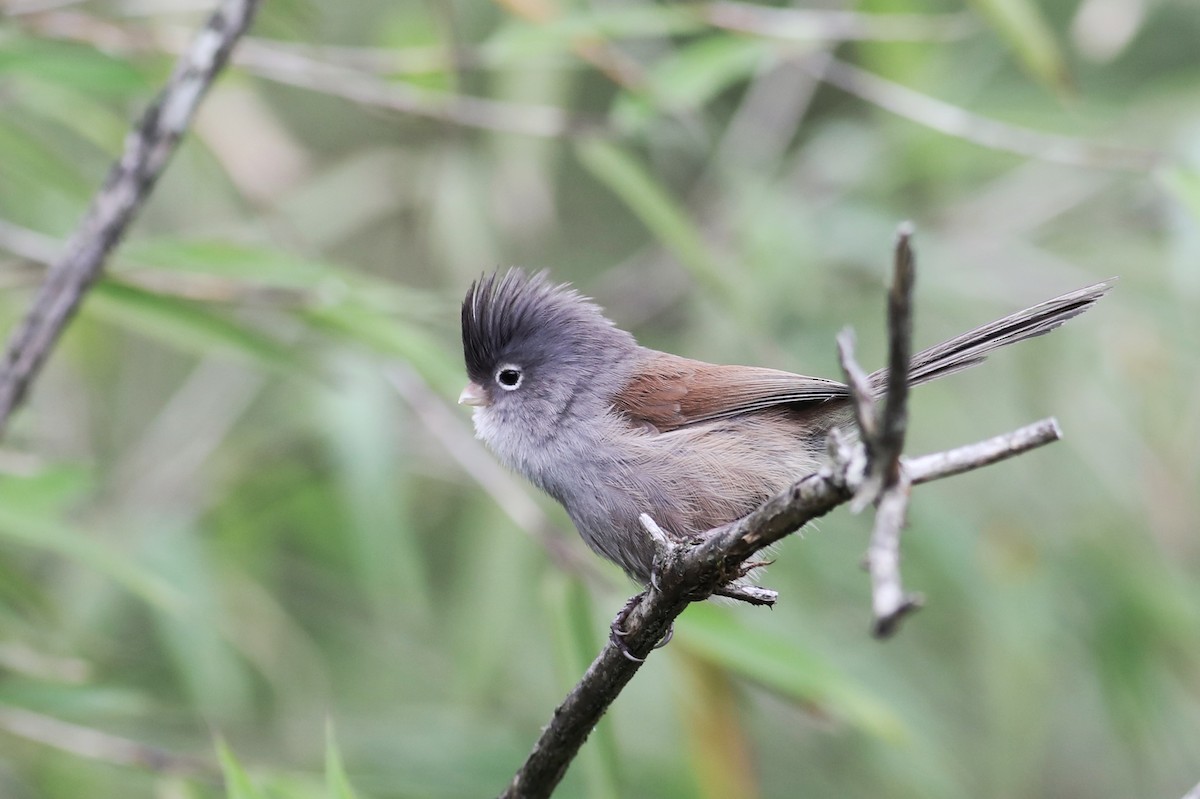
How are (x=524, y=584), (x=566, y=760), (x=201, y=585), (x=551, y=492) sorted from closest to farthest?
(x=566, y=760) → (x=551, y=492) → (x=201, y=585) → (x=524, y=584)

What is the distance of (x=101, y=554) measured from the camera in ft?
9.15

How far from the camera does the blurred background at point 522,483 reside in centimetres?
313

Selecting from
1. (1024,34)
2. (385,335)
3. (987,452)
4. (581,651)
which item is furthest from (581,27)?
(987,452)

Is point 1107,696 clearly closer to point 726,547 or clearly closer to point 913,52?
point 913,52

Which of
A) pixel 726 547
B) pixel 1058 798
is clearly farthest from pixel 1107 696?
pixel 726 547

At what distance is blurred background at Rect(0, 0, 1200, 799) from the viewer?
3.13m

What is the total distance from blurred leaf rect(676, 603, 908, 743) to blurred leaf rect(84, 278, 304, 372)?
4.18 ft

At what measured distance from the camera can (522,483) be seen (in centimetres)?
485

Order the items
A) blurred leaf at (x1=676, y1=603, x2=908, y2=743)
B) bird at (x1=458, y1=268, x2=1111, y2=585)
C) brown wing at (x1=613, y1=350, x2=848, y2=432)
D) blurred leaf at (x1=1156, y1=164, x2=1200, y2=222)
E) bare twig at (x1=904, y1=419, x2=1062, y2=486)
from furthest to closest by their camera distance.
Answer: blurred leaf at (x1=676, y1=603, x2=908, y2=743)
blurred leaf at (x1=1156, y1=164, x2=1200, y2=222)
brown wing at (x1=613, y1=350, x2=848, y2=432)
bird at (x1=458, y1=268, x2=1111, y2=585)
bare twig at (x1=904, y1=419, x2=1062, y2=486)

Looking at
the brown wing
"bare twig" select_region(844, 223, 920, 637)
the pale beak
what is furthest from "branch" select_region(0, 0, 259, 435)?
"bare twig" select_region(844, 223, 920, 637)

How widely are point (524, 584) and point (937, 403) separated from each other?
1.89 meters

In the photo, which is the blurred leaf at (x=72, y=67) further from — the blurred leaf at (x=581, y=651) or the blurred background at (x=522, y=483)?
the blurred leaf at (x=581, y=651)

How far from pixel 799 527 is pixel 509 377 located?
62.7 inches

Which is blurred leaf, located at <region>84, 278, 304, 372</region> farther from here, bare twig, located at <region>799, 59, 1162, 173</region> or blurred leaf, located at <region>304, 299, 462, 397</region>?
bare twig, located at <region>799, 59, 1162, 173</region>
